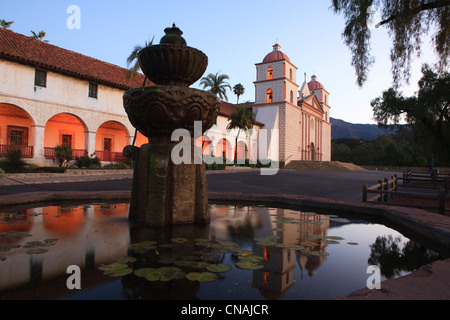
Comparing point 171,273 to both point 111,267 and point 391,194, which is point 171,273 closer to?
point 111,267

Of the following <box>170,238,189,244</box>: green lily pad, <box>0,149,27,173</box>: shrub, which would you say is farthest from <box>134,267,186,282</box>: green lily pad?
<box>0,149,27,173</box>: shrub

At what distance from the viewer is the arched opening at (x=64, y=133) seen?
18.5 metres

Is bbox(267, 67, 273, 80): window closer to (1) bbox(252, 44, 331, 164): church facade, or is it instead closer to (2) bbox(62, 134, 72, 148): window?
(1) bbox(252, 44, 331, 164): church facade

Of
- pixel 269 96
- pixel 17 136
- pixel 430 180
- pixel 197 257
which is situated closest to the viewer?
pixel 197 257

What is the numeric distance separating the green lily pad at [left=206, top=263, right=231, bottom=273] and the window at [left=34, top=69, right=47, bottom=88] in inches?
717

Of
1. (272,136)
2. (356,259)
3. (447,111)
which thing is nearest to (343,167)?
(272,136)

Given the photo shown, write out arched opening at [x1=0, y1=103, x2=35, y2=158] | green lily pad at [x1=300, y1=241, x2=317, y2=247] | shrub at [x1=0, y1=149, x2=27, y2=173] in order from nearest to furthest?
green lily pad at [x1=300, y1=241, x2=317, y2=247], shrub at [x1=0, y1=149, x2=27, y2=173], arched opening at [x1=0, y1=103, x2=35, y2=158]

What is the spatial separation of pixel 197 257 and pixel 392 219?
2.85m

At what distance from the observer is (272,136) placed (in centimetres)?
3656

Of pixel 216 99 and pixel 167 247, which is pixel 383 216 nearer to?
pixel 216 99

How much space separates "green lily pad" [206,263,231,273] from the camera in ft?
6.05

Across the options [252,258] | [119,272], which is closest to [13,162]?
[119,272]

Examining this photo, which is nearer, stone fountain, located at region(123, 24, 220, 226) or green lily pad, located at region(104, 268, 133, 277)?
green lily pad, located at region(104, 268, 133, 277)

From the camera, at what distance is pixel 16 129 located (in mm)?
17266
